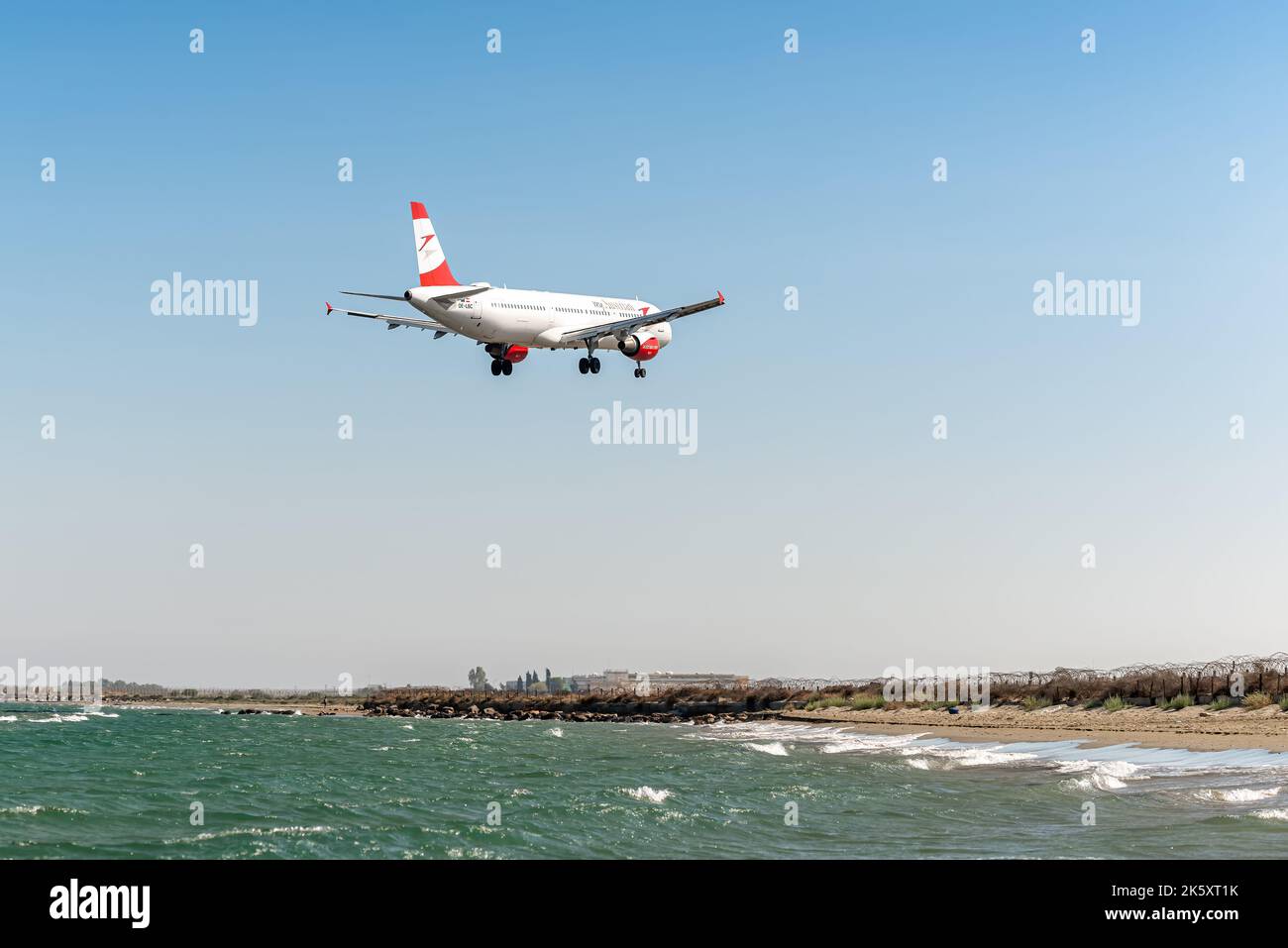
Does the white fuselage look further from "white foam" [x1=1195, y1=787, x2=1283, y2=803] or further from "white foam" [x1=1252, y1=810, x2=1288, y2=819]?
"white foam" [x1=1252, y1=810, x2=1288, y2=819]

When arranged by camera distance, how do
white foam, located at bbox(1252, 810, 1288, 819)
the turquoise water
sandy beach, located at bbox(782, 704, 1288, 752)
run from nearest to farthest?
white foam, located at bbox(1252, 810, 1288, 819), the turquoise water, sandy beach, located at bbox(782, 704, 1288, 752)

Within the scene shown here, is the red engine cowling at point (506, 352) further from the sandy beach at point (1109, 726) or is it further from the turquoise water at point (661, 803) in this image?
the sandy beach at point (1109, 726)

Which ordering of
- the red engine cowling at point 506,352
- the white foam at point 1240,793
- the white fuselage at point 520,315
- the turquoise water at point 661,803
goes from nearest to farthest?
the turquoise water at point 661,803
the white foam at point 1240,793
the white fuselage at point 520,315
the red engine cowling at point 506,352

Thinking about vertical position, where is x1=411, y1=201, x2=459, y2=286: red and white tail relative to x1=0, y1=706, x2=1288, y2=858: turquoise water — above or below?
above

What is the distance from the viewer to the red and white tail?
56.6 meters

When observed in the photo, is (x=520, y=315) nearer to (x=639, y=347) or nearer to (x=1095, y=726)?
(x=639, y=347)

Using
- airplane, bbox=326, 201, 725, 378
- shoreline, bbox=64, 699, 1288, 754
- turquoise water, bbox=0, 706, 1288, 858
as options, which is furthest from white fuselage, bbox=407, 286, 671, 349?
shoreline, bbox=64, 699, 1288, 754

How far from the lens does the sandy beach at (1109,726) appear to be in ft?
182

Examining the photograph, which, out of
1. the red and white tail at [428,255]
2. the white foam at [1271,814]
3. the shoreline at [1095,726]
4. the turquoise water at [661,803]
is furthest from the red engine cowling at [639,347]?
the white foam at [1271,814]

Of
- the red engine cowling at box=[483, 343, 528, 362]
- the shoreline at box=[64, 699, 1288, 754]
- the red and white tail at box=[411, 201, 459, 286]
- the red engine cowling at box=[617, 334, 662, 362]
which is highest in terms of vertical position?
the red and white tail at box=[411, 201, 459, 286]

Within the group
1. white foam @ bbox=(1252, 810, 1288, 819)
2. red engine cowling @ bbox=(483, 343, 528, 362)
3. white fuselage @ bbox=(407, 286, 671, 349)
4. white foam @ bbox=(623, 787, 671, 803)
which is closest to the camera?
white foam @ bbox=(1252, 810, 1288, 819)
